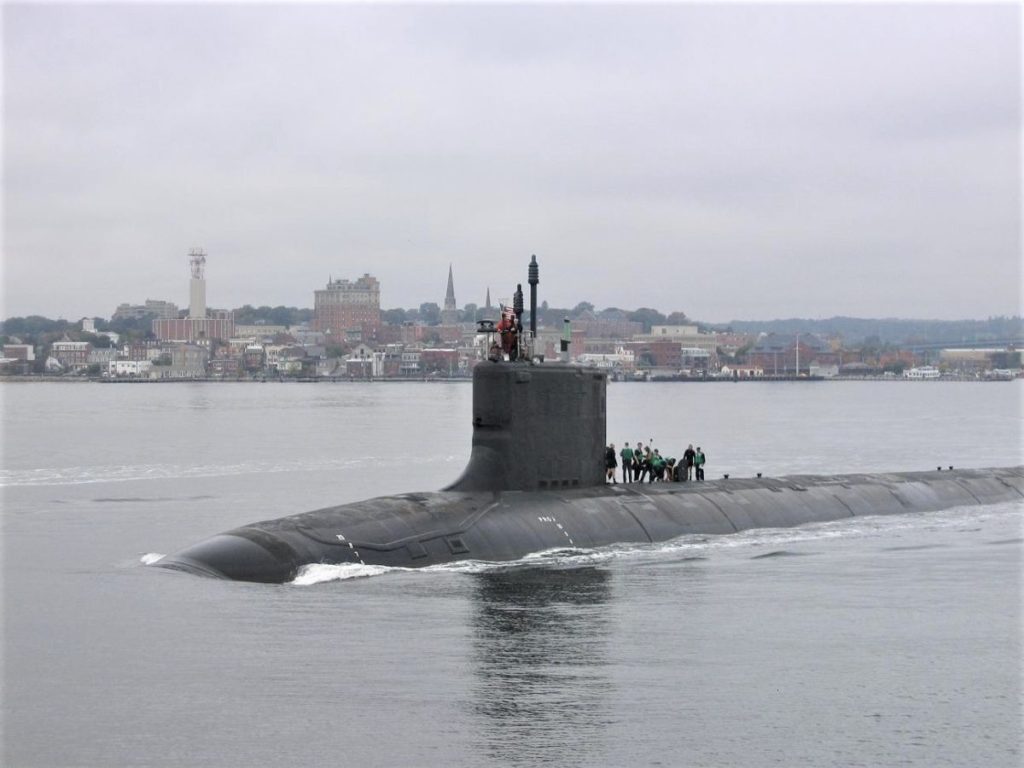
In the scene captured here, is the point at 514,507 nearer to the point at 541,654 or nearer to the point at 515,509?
the point at 515,509

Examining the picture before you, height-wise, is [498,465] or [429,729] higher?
[498,465]

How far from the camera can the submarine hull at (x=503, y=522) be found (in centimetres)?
2172

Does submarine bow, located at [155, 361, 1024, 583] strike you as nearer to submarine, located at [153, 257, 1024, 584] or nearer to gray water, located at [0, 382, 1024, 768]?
submarine, located at [153, 257, 1024, 584]

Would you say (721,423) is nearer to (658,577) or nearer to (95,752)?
(658,577)

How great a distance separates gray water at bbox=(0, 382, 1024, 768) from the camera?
1512cm

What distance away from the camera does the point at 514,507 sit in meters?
24.4

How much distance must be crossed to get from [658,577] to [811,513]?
738 cm

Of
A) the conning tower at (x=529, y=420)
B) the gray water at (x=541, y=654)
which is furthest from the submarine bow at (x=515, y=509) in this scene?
the gray water at (x=541, y=654)

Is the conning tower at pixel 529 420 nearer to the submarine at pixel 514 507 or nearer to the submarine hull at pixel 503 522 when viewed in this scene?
the submarine at pixel 514 507

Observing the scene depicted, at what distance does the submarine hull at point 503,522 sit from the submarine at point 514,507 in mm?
24

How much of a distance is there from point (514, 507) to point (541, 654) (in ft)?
20.1

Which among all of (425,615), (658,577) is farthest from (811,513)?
(425,615)

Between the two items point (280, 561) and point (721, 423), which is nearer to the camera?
point (280, 561)

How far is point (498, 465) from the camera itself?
24844 millimetres
